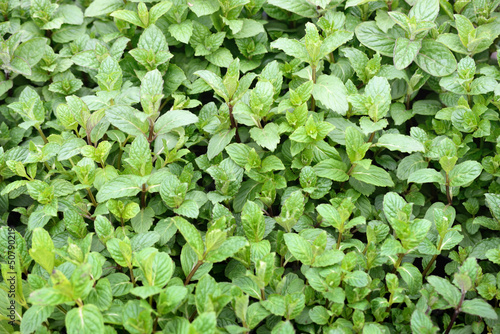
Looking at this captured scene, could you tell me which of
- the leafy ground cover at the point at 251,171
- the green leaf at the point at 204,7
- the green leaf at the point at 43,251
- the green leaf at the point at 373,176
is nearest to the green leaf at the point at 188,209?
the leafy ground cover at the point at 251,171

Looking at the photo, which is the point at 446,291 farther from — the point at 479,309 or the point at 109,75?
the point at 109,75

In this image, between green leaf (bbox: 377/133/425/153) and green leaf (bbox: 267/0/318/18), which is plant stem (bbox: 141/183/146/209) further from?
green leaf (bbox: 267/0/318/18)

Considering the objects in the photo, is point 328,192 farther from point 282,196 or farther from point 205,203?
point 205,203

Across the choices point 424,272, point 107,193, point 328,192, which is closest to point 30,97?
point 107,193

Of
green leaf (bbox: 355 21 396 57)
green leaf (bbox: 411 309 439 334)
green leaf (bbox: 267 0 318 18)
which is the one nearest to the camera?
green leaf (bbox: 411 309 439 334)

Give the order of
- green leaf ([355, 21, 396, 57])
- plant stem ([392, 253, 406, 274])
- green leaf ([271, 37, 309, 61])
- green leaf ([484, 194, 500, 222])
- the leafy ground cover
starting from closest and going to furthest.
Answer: the leafy ground cover → plant stem ([392, 253, 406, 274]) → green leaf ([484, 194, 500, 222]) → green leaf ([271, 37, 309, 61]) → green leaf ([355, 21, 396, 57])

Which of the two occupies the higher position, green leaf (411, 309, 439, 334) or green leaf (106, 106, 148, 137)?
green leaf (106, 106, 148, 137)

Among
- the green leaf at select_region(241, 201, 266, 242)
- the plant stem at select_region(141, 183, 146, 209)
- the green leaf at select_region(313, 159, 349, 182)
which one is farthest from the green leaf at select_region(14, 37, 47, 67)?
the green leaf at select_region(313, 159, 349, 182)

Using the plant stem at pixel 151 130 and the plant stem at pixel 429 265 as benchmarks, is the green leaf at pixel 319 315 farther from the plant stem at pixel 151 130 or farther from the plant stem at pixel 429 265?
the plant stem at pixel 151 130

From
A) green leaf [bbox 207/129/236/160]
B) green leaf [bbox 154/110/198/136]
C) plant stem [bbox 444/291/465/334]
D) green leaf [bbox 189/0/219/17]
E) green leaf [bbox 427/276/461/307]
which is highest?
green leaf [bbox 189/0/219/17]
